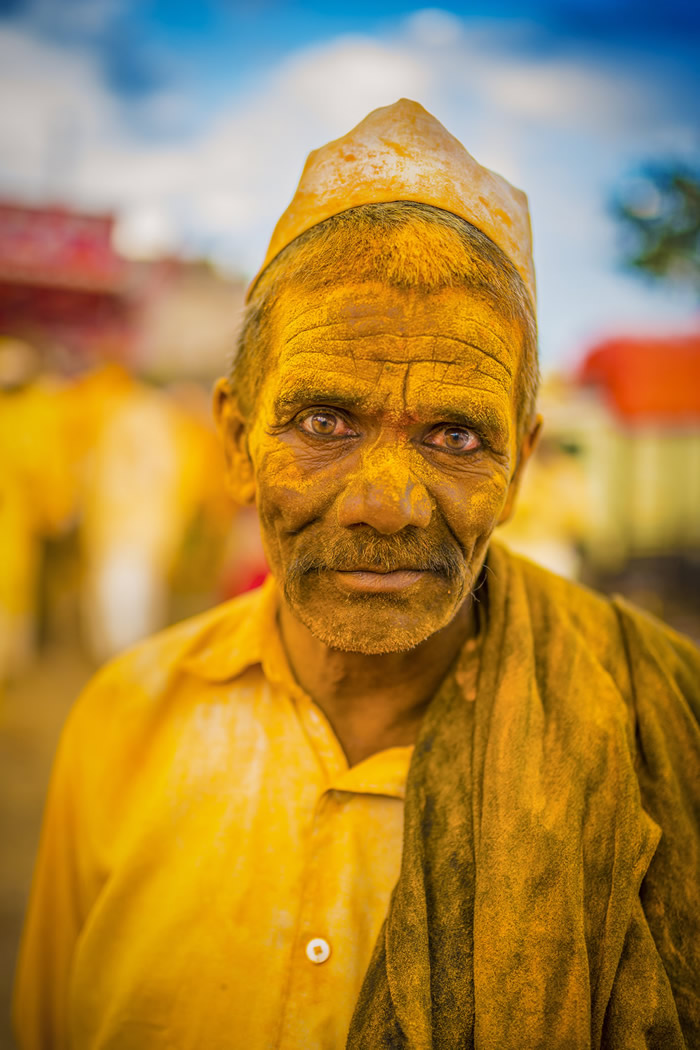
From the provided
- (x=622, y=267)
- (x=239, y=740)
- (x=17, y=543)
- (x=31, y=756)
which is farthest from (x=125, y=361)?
(x=239, y=740)

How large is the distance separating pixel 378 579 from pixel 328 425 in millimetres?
301

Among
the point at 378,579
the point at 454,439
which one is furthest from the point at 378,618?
the point at 454,439

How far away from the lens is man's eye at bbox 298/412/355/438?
140 centimetres

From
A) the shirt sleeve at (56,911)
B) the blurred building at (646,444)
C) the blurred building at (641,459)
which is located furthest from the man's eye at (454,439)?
the blurred building at (646,444)

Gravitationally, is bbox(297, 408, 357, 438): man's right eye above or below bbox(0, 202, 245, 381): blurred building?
below

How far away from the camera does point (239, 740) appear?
1631mm

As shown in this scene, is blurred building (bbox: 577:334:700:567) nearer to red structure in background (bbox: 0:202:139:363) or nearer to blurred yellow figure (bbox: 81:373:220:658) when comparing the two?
blurred yellow figure (bbox: 81:373:220:658)

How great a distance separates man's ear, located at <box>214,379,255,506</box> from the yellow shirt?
0.89ft

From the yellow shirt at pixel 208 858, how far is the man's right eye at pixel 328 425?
52 cm

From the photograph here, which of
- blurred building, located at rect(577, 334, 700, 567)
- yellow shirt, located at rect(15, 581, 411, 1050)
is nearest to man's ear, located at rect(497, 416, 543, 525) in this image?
yellow shirt, located at rect(15, 581, 411, 1050)

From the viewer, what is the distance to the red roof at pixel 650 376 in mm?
9234

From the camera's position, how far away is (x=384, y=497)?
1267 mm

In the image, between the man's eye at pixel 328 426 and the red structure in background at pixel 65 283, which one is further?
the red structure in background at pixel 65 283

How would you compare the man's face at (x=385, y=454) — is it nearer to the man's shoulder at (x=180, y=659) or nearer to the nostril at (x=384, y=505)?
the nostril at (x=384, y=505)
